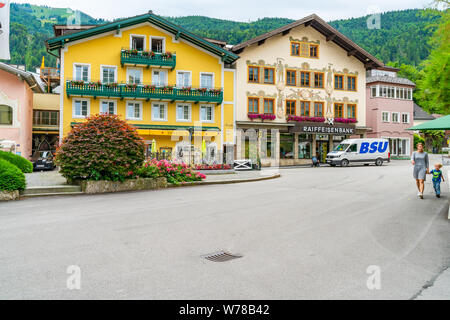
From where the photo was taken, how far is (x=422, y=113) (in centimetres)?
6806

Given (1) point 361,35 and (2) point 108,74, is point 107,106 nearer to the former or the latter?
(2) point 108,74

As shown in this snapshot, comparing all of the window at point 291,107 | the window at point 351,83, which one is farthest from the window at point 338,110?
the window at point 291,107

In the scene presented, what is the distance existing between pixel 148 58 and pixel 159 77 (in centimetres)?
208

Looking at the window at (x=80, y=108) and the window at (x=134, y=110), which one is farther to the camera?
the window at (x=134, y=110)

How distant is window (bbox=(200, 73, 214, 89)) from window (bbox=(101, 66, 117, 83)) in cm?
778

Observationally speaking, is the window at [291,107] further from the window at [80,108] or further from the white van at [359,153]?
the window at [80,108]

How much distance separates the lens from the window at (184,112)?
35.9 meters

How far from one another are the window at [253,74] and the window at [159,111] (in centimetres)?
903

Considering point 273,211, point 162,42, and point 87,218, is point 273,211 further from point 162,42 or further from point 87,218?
point 162,42

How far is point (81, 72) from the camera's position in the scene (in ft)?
109

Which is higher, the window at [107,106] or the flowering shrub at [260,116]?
the window at [107,106]

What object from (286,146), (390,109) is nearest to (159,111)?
(286,146)

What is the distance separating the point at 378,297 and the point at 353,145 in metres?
32.4

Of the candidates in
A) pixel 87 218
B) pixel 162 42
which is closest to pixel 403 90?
pixel 162 42
